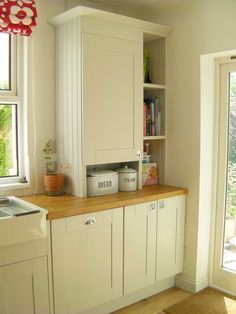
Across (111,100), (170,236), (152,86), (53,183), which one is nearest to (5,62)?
(111,100)

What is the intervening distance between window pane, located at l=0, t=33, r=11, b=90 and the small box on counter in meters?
1.30

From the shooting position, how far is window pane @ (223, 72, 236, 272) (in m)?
2.99

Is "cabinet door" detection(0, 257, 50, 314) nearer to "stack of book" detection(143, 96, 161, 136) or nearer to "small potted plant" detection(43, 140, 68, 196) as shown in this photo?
"small potted plant" detection(43, 140, 68, 196)

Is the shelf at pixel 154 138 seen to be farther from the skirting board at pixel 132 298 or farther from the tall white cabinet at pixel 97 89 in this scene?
the skirting board at pixel 132 298

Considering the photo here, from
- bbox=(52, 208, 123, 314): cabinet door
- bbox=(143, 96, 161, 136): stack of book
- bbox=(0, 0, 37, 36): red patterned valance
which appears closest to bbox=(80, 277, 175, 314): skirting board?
bbox=(52, 208, 123, 314): cabinet door

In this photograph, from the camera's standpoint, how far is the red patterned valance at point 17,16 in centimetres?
247

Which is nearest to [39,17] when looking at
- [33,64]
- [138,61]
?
[33,64]

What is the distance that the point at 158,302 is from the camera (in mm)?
2938

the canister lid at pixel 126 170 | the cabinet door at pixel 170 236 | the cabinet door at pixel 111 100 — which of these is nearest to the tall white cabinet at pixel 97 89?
the cabinet door at pixel 111 100

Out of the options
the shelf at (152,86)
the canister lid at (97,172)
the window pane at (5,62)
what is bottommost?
the canister lid at (97,172)

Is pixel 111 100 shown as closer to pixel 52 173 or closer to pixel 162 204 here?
pixel 52 173

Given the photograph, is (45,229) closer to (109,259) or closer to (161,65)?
(109,259)

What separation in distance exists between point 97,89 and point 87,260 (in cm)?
119

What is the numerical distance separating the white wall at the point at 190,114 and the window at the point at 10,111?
1.25 m
